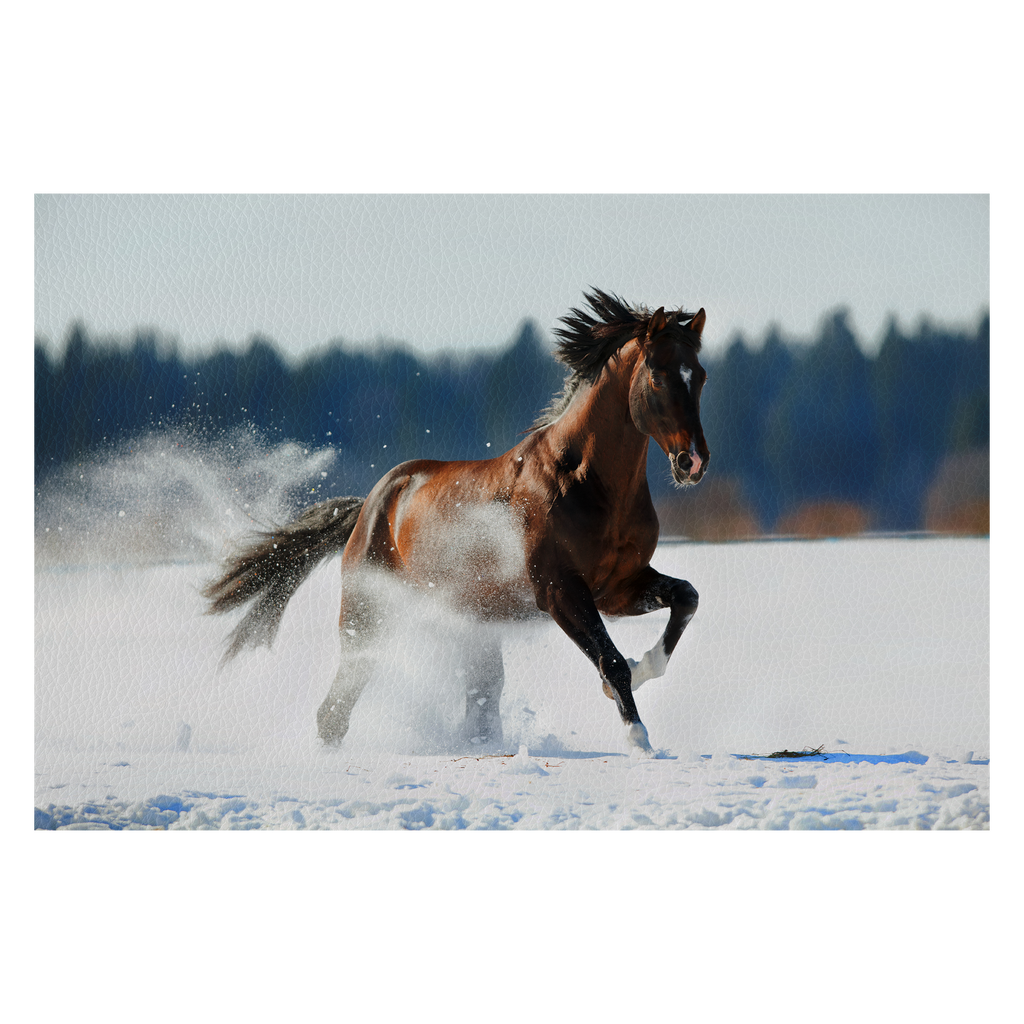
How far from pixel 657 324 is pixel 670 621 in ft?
3.85

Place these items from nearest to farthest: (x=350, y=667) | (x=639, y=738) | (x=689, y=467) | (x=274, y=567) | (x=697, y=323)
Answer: (x=689, y=467)
(x=639, y=738)
(x=697, y=323)
(x=350, y=667)
(x=274, y=567)

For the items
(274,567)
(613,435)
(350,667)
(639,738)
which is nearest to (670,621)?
(639,738)

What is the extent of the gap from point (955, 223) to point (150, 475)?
3.45 metres

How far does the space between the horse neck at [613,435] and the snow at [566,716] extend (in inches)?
17.3

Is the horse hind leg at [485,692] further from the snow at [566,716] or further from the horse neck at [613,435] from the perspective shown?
the horse neck at [613,435]

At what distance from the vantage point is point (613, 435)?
137 inches

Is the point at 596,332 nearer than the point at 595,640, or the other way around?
the point at 595,640

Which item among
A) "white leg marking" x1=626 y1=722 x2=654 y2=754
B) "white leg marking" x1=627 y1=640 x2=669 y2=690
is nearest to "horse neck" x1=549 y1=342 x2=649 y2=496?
"white leg marking" x1=627 y1=640 x2=669 y2=690

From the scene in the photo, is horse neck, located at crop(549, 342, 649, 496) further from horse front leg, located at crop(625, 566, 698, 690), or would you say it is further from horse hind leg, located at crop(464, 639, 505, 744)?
horse hind leg, located at crop(464, 639, 505, 744)

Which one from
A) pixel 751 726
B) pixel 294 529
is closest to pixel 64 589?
pixel 294 529

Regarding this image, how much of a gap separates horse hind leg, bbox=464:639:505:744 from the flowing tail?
2.97ft

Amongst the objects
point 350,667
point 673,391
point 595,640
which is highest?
point 673,391

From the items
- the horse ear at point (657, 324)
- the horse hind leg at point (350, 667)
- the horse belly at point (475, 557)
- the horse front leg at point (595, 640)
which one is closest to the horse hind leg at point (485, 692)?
the horse belly at point (475, 557)

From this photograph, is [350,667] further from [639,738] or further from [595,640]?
[639,738]
